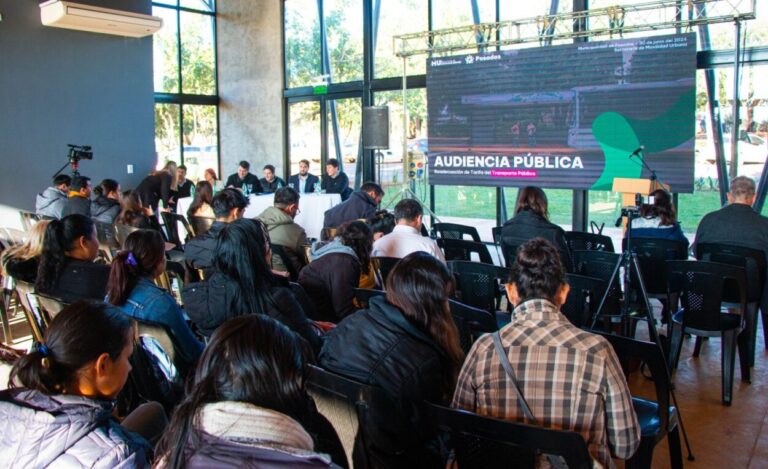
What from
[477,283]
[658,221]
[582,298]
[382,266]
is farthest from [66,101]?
[582,298]

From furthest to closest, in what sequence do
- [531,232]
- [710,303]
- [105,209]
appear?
1. [105,209]
2. [531,232]
3. [710,303]

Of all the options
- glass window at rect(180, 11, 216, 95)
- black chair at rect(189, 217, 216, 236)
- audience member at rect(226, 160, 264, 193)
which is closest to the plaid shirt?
black chair at rect(189, 217, 216, 236)

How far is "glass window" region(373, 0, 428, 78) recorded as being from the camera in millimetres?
10477

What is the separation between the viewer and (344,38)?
38.3 feet

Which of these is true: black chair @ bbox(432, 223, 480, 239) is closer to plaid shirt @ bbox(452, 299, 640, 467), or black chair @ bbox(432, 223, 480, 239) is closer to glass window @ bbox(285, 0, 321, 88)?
plaid shirt @ bbox(452, 299, 640, 467)

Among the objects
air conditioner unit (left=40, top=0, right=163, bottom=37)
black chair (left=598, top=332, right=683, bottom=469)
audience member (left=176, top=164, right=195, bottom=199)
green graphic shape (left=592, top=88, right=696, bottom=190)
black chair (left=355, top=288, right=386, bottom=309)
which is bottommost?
black chair (left=598, top=332, right=683, bottom=469)

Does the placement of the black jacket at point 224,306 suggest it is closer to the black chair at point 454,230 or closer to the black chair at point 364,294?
the black chair at point 364,294

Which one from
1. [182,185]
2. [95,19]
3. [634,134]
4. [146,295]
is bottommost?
[146,295]

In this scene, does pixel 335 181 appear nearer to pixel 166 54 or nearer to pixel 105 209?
pixel 105 209

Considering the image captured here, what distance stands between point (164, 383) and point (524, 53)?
6939 mm

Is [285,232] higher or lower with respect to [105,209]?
lower

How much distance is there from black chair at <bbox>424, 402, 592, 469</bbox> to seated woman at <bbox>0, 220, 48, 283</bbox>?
276cm

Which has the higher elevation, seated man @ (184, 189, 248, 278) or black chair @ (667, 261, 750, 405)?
seated man @ (184, 189, 248, 278)

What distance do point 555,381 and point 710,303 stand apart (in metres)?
2.53
